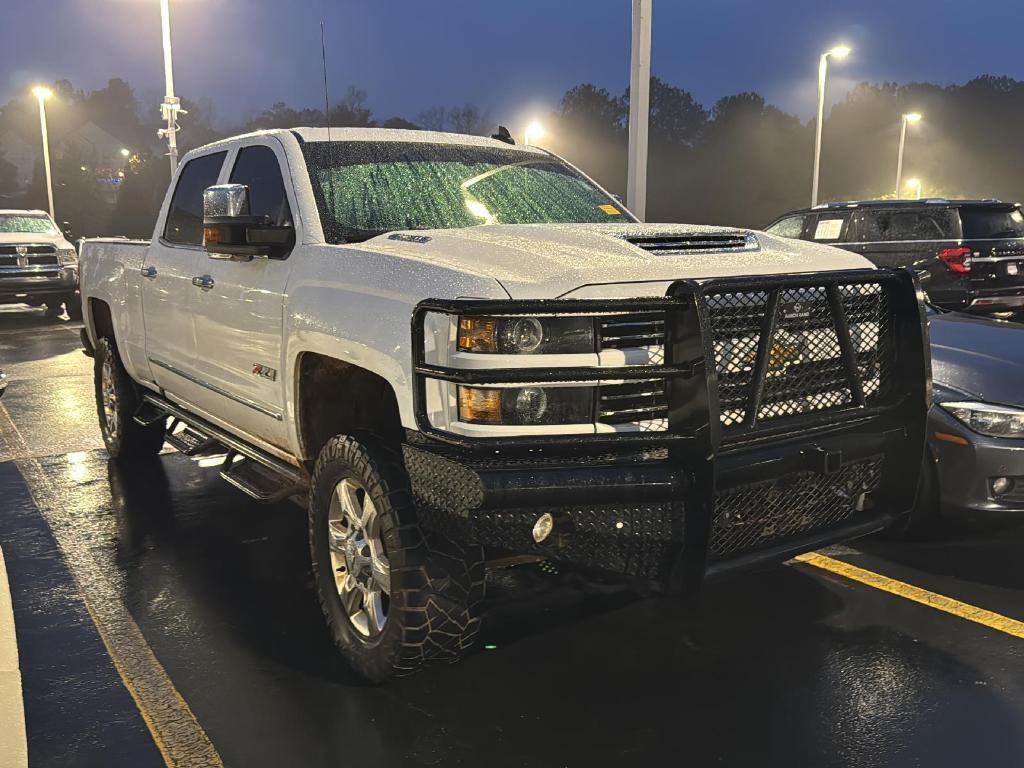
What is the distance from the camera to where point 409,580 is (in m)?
3.23

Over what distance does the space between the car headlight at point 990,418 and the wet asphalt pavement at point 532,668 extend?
70 centimetres

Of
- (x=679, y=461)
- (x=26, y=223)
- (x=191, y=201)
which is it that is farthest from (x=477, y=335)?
(x=26, y=223)

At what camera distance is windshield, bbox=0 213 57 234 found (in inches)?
694

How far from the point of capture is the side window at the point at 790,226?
14156 mm

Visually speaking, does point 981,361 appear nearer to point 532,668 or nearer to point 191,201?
point 532,668

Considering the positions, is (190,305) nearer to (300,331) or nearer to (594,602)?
Result: (300,331)

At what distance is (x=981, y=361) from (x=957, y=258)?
8260 millimetres

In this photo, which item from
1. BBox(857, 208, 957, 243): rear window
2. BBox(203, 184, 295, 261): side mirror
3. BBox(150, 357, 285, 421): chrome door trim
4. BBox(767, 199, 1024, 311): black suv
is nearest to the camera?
BBox(203, 184, 295, 261): side mirror

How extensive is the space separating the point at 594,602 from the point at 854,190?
8399 cm

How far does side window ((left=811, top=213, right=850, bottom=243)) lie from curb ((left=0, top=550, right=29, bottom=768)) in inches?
475

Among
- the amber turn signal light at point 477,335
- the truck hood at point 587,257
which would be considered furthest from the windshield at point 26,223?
the amber turn signal light at point 477,335

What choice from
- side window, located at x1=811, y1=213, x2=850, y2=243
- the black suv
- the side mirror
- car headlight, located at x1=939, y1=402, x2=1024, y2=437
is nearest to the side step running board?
the side mirror

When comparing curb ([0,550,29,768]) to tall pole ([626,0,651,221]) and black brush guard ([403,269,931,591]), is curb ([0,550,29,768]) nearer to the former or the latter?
black brush guard ([403,269,931,591])

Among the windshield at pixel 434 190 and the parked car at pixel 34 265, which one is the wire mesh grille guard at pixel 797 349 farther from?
the parked car at pixel 34 265
